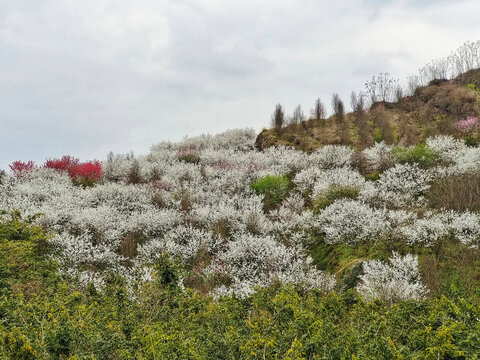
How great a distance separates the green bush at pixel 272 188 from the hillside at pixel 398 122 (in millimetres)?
5281

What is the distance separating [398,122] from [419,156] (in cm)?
690

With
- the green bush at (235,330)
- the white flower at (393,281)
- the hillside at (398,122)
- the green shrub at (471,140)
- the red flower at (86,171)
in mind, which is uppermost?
the hillside at (398,122)

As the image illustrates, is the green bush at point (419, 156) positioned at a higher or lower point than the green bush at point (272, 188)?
higher

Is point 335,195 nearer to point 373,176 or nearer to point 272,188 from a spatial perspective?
point 272,188

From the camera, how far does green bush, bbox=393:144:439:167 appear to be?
37.9 feet

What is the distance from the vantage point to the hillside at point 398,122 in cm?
1622

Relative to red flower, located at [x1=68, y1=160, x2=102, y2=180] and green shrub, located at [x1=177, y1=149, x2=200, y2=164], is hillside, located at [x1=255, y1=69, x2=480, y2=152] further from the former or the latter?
red flower, located at [x1=68, y1=160, x2=102, y2=180]

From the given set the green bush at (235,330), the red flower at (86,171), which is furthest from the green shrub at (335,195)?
the red flower at (86,171)

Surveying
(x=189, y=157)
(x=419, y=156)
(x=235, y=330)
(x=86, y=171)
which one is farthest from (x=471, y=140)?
(x=86, y=171)

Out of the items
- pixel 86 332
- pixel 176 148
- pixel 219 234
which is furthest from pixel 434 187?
pixel 176 148

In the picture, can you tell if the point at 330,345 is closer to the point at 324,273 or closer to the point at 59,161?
the point at 324,273

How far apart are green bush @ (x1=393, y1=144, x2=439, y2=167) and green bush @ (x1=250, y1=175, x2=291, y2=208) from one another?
3.88 metres

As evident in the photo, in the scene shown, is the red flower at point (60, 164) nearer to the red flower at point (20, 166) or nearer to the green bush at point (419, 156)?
the red flower at point (20, 166)

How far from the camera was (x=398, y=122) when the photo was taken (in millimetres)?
18109
